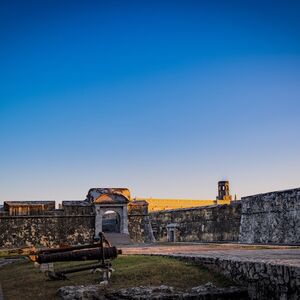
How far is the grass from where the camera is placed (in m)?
7.95

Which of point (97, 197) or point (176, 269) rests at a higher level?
point (97, 197)

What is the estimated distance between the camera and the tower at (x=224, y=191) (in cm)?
4516

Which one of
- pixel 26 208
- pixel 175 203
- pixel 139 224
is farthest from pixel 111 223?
pixel 175 203

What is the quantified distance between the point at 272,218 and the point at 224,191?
26365 mm

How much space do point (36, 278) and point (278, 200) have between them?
12133mm

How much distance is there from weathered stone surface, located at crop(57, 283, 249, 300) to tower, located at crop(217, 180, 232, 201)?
3838 cm

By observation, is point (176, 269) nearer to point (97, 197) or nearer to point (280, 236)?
point (280, 236)

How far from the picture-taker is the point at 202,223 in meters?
24.6

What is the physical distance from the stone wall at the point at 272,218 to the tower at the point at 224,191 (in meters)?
23.7

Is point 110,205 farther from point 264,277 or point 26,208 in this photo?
point 264,277

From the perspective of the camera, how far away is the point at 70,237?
2533cm

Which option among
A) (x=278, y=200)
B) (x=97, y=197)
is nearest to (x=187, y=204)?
(x=97, y=197)

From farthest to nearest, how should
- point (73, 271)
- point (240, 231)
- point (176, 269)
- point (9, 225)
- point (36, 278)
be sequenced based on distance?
1. point (9, 225)
2. point (240, 231)
3. point (36, 278)
4. point (73, 271)
5. point (176, 269)

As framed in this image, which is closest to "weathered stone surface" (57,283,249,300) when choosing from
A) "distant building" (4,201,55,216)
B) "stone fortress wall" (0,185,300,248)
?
"stone fortress wall" (0,185,300,248)
